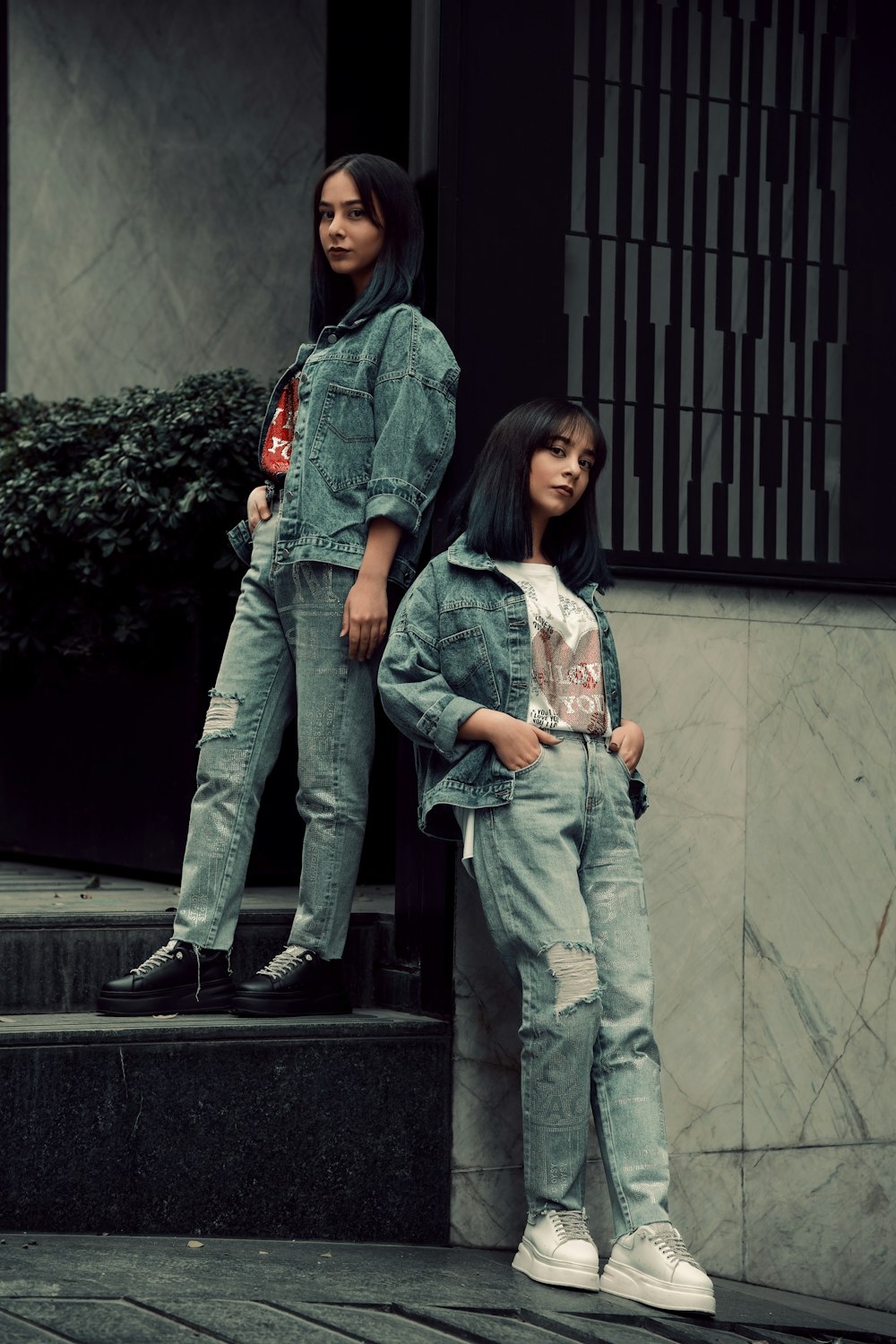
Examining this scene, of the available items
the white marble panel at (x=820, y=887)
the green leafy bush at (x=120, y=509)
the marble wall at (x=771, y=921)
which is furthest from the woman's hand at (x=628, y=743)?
the green leafy bush at (x=120, y=509)

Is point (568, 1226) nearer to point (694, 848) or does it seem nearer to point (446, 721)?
point (446, 721)

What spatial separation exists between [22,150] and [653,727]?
5778 millimetres

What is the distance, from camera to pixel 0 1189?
3.91 m

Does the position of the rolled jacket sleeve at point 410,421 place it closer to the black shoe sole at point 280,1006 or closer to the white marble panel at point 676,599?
the white marble panel at point 676,599

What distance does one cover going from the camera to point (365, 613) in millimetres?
4289

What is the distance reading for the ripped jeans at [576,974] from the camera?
12.8ft

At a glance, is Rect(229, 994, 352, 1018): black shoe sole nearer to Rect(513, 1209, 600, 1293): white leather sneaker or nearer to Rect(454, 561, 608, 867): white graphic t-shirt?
Rect(454, 561, 608, 867): white graphic t-shirt

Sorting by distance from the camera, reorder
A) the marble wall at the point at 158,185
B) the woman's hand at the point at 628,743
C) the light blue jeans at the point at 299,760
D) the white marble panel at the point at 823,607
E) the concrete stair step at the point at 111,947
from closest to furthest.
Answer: the woman's hand at the point at 628,743 → the light blue jeans at the point at 299,760 → the concrete stair step at the point at 111,947 → the white marble panel at the point at 823,607 → the marble wall at the point at 158,185

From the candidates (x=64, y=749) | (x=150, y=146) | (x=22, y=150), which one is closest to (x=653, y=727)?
(x=64, y=749)

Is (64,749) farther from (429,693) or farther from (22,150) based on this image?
(22,150)

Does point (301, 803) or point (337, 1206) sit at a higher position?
point (301, 803)

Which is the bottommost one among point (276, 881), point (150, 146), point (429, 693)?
point (276, 881)

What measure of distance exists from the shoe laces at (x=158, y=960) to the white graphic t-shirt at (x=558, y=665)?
31.9 inches

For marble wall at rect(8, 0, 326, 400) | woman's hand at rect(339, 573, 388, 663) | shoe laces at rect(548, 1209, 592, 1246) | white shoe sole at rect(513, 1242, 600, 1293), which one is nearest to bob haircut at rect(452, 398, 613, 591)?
woman's hand at rect(339, 573, 388, 663)
